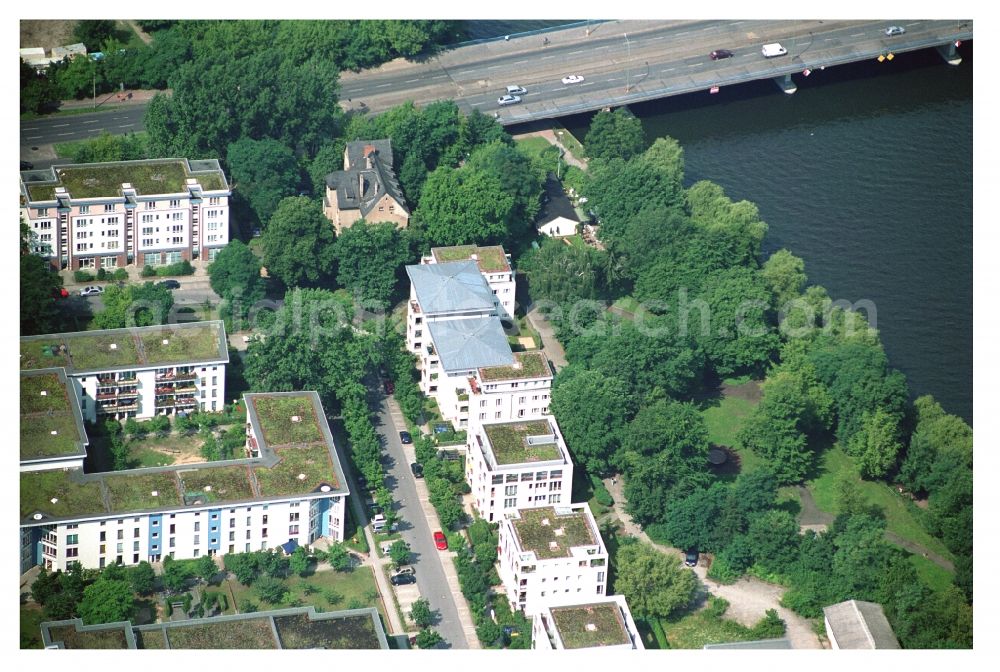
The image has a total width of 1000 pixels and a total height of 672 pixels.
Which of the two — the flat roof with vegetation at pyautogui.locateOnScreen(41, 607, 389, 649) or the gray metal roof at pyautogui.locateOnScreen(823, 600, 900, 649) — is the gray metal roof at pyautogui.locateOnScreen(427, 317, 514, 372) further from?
the gray metal roof at pyautogui.locateOnScreen(823, 600, 900, 649)

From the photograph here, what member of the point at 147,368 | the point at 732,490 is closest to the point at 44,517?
the point at 147,368

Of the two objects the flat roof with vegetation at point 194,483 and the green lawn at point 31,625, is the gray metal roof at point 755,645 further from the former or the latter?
the green lawn at point 31,625

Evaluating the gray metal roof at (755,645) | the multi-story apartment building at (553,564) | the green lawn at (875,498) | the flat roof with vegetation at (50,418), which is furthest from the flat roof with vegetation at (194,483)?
the green lawn at (875,498)

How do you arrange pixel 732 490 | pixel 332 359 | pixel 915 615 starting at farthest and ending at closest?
pixel 332 359
pixel 732 490
pixel 915 615

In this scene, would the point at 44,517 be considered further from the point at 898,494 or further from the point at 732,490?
the point at 898,494

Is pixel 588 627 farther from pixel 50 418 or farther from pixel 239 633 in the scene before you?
pixel 50 418

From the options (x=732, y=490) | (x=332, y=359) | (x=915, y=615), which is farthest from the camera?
(x=332, y=359)

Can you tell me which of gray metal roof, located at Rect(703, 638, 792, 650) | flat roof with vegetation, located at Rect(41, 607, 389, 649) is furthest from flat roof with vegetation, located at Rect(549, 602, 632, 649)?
flat roof with vegetation, located at Rect(41, 607, 389, 649)

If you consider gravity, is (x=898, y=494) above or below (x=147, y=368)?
below
